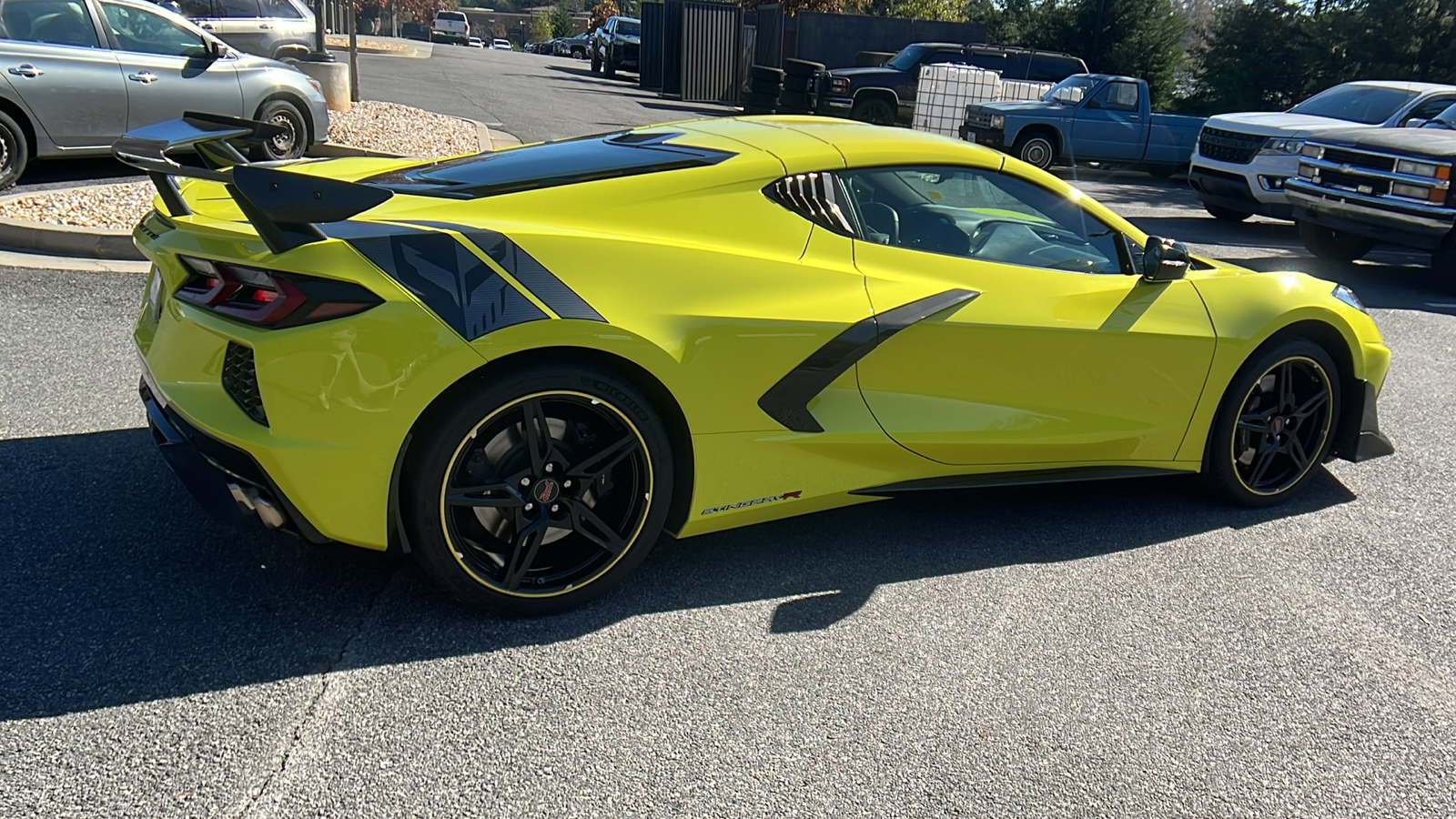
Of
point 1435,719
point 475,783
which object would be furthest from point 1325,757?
point 475,783

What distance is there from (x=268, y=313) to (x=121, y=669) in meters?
0.98

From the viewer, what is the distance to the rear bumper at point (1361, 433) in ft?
15.4

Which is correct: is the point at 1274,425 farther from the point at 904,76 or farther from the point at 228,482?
the point at 904,76

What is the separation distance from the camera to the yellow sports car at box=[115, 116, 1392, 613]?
9.69 ft

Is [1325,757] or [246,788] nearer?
[246,788]

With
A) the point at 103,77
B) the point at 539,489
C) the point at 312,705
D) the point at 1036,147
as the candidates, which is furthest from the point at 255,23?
the point at 312,705

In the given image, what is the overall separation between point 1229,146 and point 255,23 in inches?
515

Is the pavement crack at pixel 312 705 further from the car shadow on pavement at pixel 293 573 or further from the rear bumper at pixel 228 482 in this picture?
the rear bumper at pixel 228 482

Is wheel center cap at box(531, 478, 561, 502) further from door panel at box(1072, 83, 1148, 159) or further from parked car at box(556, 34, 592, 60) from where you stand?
parked car at box(556, 34, 592, 60)

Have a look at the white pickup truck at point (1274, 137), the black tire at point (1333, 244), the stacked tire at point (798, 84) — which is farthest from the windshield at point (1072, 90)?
the black tire at point (1333, 244)

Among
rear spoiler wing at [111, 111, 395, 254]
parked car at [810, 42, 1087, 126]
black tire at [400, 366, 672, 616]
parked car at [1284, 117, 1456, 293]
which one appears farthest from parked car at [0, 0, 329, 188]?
parked car at [810, 42, 1087, 126]

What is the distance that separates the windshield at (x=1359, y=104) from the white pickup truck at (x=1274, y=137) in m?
0.01

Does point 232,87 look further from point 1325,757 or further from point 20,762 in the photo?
point 1325,757

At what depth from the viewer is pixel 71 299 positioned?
6383 mm
